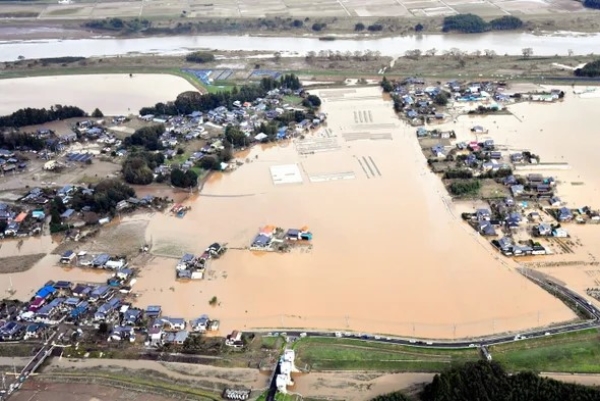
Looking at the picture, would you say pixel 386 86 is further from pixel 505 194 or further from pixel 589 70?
pixel 505 194

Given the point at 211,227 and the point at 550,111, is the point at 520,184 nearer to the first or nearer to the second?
the point at 550,111

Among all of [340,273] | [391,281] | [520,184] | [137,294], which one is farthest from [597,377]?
[137,294]

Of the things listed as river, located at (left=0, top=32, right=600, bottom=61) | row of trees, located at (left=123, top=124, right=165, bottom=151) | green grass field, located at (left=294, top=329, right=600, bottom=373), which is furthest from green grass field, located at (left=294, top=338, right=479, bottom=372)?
river, located at (left=0, top=32, right=600, bottom=61)

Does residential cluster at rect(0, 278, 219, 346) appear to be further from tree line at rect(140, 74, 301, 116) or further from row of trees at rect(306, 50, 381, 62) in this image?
row of trees at rect(306, 50, 381, 62)

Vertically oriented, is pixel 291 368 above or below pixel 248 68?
below

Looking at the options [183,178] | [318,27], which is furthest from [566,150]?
[318,27]

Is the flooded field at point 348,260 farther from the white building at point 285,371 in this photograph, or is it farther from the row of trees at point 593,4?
the row of trees at point 593,4

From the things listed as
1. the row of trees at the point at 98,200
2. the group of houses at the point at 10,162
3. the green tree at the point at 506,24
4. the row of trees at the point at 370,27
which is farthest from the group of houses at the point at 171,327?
the green tree at the point at 506,24
